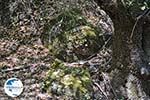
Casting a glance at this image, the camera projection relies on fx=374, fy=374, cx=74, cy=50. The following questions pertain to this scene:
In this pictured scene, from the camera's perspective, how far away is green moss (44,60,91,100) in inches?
191

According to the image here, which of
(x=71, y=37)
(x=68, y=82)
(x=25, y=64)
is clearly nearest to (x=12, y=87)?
(x=68, y=82)

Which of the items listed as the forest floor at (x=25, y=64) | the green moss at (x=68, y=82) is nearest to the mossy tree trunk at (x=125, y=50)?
the green moss at (x=68, y=82)

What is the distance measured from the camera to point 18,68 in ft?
18.3

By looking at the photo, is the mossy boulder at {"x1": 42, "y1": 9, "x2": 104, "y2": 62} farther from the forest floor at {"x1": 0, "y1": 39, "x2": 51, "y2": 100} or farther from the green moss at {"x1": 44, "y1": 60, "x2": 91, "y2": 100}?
the green moss at {"x1": 44, "y1": 60, "x2": 91, "y2": 100}

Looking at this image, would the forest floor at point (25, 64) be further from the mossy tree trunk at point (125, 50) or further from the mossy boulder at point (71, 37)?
the mossy tree trunk at point (125, 50)

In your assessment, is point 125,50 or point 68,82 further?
point 68,82

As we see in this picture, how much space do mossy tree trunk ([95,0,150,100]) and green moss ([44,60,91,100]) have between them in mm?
484

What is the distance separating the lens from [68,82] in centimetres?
493

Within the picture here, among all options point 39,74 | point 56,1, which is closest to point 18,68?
point 39,74

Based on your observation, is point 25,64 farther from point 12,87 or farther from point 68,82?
point 12,87

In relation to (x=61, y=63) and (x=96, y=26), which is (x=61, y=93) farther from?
(x=96, y=26)

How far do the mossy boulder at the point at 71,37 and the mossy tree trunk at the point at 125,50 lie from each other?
1.24 metres

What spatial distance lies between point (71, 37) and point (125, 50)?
1711 millimetres

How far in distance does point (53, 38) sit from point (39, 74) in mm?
914
